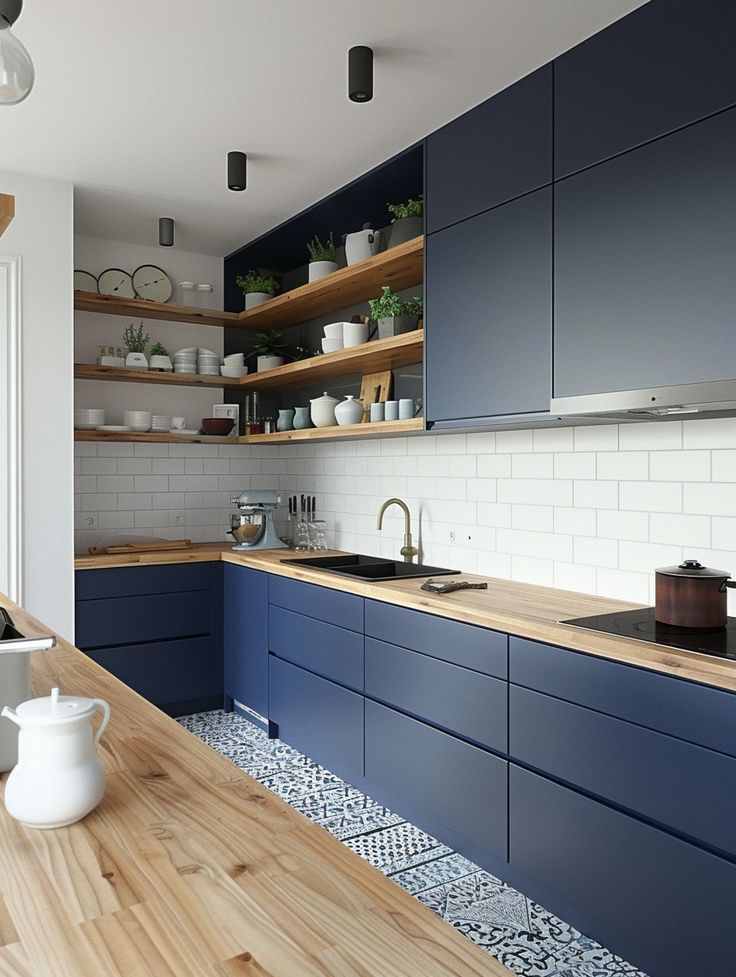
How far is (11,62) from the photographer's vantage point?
1193 mm

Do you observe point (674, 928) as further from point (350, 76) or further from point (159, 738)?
point (350, 76)

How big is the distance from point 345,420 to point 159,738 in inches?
105

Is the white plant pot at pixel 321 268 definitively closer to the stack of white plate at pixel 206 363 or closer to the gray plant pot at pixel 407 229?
the gray plant pot at pixel 407 229

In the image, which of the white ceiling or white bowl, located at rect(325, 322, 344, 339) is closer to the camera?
the white ceiling

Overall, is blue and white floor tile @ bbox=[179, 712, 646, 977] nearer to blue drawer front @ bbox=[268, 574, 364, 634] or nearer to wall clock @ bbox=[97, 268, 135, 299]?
blue drawer front @ bbox=[268, 574, 364, 634]

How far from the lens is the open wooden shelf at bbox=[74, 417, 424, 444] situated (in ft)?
11.4

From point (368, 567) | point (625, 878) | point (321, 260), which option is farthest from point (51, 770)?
point (321, 260)

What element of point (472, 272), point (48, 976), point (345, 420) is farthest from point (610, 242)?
point (48, 976)

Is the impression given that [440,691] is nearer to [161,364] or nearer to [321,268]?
[321,268]

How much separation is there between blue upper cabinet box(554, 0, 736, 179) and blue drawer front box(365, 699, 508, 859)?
1.97 m

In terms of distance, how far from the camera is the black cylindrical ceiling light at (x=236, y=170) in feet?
10.9

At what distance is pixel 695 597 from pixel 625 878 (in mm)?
772

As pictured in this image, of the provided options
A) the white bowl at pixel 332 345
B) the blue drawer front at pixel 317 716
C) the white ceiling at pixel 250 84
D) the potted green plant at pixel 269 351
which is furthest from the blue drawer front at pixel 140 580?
the white ceiling at pixel 250 84

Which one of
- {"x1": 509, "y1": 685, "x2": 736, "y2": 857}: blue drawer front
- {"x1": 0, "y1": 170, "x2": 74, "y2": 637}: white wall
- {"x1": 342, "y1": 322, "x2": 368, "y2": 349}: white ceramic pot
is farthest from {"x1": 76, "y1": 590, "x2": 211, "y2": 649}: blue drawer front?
{"x1": 509, "y1": 685, "x2": 736, "y2": 857}: blue drawer front
